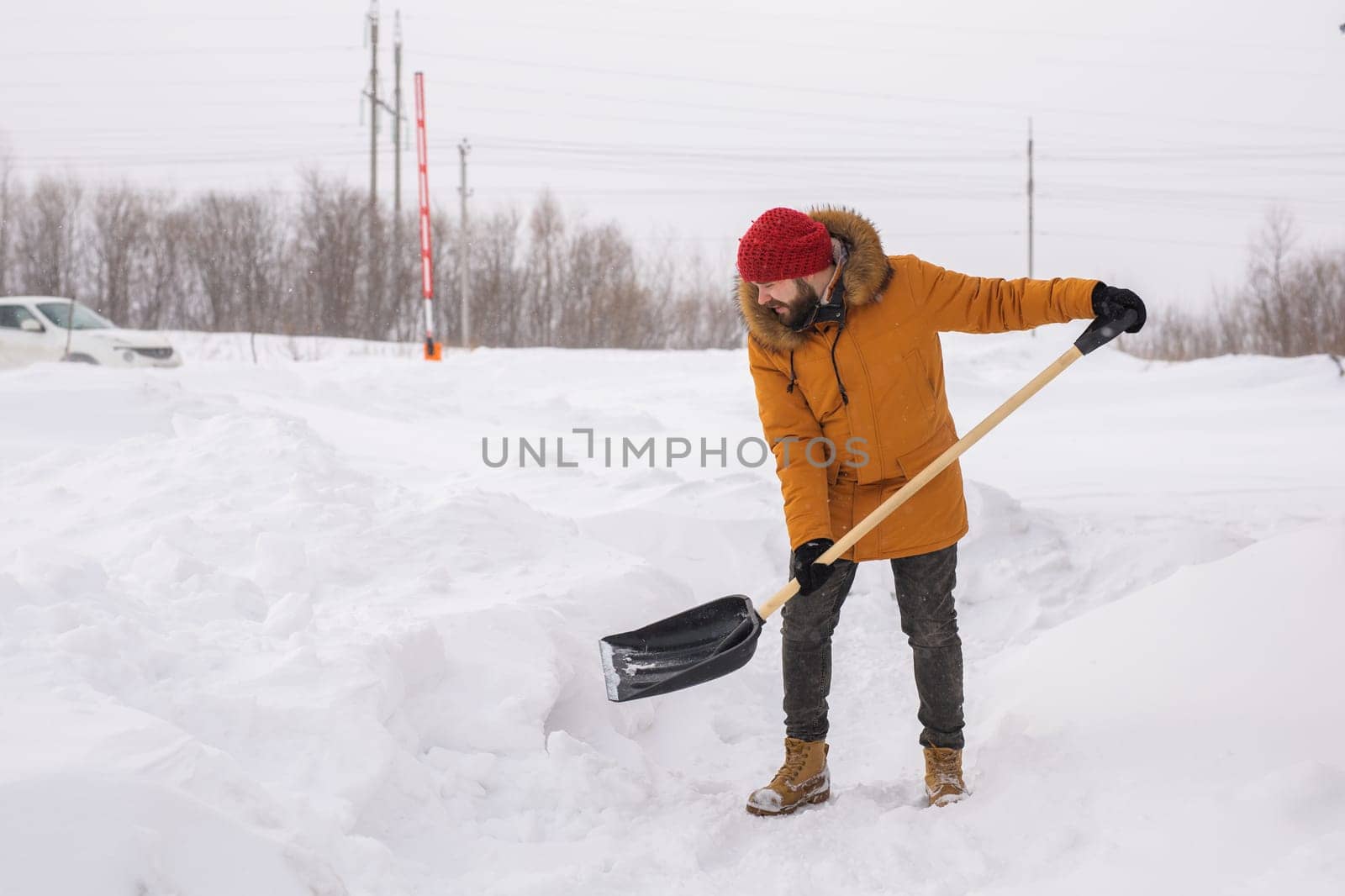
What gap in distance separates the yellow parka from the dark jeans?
95mm

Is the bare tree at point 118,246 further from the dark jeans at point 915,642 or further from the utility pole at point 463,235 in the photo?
the dark jeans at point 915,642

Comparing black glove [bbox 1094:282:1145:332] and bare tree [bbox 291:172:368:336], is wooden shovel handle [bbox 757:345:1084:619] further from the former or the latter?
bare tree [bbox 291:172:368:336]

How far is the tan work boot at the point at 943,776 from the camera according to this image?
2.54 meters

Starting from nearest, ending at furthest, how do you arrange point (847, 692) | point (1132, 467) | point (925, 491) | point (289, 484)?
1. point (925, 491)
2. point (847, 692)
3. point (289, 484)
4. point (1132, 467)

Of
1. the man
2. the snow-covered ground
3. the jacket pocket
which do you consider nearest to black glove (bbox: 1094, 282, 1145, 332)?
the man

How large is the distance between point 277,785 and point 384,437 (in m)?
5.73

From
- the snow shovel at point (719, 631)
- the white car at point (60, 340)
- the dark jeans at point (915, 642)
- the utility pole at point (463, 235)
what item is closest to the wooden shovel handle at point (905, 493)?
the snow shovel at point (719, 631)

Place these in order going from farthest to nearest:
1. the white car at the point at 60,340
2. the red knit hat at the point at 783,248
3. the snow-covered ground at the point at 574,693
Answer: the white car at the point at 60,340 < the red knit hat at the point at 783,248 < the snow-covered ground at the point at 574,693

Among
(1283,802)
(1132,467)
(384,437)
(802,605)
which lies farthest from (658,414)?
(1283,802)

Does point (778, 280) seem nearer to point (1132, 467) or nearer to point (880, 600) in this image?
point (880, 600)

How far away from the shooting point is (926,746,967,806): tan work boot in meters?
2.54

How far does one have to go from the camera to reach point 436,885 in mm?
2111

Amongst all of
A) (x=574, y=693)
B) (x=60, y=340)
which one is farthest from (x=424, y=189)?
(x=574, y=693)

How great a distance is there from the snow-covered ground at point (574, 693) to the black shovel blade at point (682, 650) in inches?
9.5
